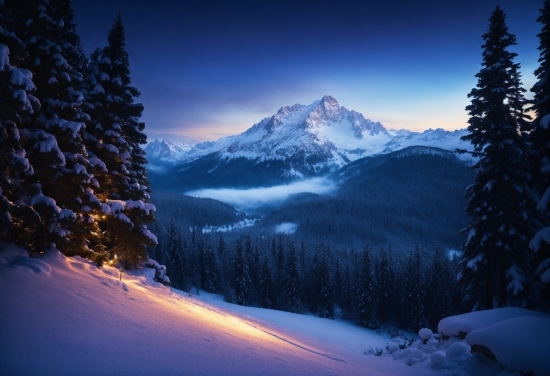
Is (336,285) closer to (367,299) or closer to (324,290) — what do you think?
(324,290)

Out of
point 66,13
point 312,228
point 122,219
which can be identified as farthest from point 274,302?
point 312,228

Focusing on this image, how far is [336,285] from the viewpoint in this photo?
194ft

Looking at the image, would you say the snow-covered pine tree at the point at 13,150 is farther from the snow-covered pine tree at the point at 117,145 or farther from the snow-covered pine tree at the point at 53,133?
the snow-covered pine tree at the point at 117,145

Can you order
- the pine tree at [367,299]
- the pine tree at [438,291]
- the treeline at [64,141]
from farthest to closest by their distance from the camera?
the pine tree at [367,299] < the pine tree at [438,291] < the treeline at [64,141]

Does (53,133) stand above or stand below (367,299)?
above

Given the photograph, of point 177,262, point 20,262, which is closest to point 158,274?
point 20,262

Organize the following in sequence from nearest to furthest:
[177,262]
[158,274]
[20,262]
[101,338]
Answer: [101,338] → [20,262] → [158,274] → [177,262]

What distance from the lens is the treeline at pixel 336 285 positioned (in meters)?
47.2

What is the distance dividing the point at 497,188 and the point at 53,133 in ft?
67.6

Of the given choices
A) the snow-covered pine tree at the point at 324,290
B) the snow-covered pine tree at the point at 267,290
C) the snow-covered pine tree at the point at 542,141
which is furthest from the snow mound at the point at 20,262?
the snow-covered pine tree at the point at 324,290

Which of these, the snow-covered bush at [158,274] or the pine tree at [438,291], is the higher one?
the snow-covered bush at [158,274]

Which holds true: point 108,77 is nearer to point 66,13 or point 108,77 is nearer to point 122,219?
point 66,13

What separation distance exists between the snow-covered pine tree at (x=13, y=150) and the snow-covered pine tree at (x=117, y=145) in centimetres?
487

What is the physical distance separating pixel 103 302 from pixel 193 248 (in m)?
58.3
